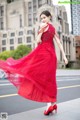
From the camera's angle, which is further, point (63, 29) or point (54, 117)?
point (63, 29)

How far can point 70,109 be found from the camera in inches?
196

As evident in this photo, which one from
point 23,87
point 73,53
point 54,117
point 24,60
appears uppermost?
point 24,60

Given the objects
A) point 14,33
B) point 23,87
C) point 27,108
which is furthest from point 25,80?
point 14,33

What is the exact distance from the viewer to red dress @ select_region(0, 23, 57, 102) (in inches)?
170

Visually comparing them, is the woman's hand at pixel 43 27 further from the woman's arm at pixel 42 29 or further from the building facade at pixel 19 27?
the building facade at pixel 19 27

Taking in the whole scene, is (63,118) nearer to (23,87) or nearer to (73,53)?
(23,87)

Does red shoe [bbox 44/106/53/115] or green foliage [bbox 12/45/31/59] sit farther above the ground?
red shoe [bbox 44/106/53/115]

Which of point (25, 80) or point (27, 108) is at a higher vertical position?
point (25, 80)

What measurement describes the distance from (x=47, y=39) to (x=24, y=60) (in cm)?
39

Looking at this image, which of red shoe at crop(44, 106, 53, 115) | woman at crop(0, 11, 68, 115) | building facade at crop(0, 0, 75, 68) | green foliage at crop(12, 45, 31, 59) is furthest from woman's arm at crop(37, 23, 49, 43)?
building facade at crop(0, 0, 75, 68)

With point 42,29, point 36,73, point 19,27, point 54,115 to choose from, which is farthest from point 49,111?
point 19,27

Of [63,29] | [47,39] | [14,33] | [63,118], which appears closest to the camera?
[63,118]

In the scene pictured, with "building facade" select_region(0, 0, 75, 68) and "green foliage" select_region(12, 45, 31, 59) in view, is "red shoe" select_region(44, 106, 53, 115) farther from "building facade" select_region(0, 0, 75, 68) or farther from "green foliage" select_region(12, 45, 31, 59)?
"building facade" select_region(0, 0, 75, 68)

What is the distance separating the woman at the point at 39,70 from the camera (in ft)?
14.2
